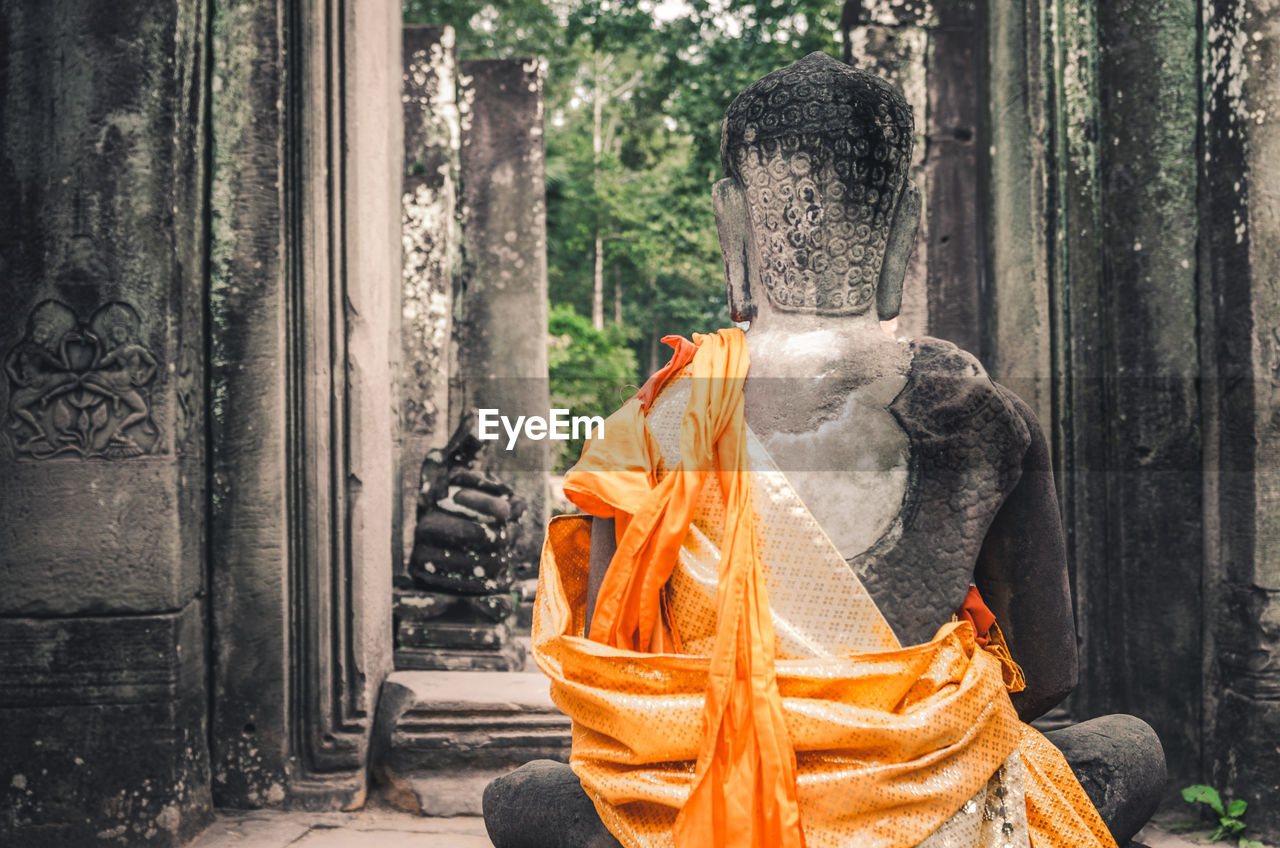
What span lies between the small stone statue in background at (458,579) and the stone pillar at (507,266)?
2.40 m

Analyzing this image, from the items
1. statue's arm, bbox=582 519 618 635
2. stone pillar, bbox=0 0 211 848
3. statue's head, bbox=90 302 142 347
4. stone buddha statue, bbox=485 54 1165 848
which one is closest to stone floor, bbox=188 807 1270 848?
stone pillar, bbox=0 0 211 848

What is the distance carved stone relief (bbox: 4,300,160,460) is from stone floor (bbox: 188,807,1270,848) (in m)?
1.17

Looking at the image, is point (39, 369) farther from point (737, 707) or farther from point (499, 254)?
point (499, 254)

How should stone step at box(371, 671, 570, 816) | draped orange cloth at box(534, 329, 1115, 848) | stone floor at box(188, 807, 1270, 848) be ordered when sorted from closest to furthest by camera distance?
draped orange cloth at box(534, 329, 1115, 848) < stone floor at box(188, 807, 1270, 848) < stone step at box(371, 671, 570, 816)

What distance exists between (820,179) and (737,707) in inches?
32.2

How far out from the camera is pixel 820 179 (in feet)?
5.21

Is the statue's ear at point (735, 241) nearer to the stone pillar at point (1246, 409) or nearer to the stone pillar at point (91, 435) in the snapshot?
the stone pillar at point (91, 435)

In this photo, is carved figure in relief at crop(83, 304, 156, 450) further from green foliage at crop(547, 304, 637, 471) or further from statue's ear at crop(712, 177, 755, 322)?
green foliage at crop(547, 304, 637, 471)

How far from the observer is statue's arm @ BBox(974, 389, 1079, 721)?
1.64 meters

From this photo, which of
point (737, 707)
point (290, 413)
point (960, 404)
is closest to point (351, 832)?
point (290, 413)

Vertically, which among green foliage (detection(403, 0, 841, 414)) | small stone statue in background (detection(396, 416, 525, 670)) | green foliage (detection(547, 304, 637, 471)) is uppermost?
green foliage (detection(403, 0, 841, 414))

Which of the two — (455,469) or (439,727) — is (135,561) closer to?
(439,727)

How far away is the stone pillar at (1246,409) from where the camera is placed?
9.86 feet

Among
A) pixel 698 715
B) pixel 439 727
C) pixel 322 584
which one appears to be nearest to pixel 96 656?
pixel 322 584
